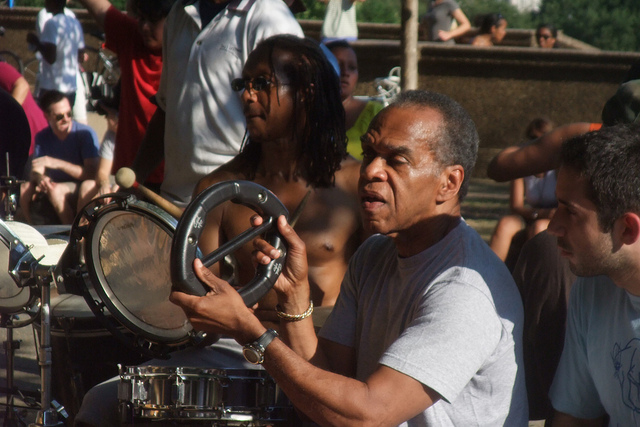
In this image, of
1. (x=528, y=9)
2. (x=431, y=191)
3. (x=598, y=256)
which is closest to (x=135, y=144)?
(x=431, y=191)

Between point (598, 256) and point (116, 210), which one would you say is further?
point (116, 210)

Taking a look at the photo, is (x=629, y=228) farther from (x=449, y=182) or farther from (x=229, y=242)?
(x=229, y=242)

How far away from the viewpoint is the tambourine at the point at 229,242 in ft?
5.63

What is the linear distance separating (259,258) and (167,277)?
0.38m

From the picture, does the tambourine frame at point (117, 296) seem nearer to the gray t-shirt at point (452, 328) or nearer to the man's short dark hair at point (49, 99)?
the gray t-shirt at point (452, 328)

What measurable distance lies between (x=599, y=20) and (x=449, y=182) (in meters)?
28.8

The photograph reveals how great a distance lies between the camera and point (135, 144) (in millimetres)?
4734

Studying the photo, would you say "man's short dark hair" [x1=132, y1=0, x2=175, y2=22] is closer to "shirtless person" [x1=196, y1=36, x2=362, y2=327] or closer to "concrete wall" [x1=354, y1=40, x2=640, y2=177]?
"shirtless person" [x1=196, y1=36, x2=362, y2=327]

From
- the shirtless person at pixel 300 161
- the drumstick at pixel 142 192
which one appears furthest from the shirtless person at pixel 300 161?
the drumstick at pixel 142 192

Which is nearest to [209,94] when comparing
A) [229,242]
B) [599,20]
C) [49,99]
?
[229,242]

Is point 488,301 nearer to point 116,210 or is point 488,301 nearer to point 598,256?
point 598,256

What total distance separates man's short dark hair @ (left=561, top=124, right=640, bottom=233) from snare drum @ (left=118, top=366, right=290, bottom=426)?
0.97 m

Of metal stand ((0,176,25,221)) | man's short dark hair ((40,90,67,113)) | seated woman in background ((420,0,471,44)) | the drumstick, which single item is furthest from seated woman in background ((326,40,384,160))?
seated woman in background ((420,0,471,44))

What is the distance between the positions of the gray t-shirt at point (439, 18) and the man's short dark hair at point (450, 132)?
9.42 m
